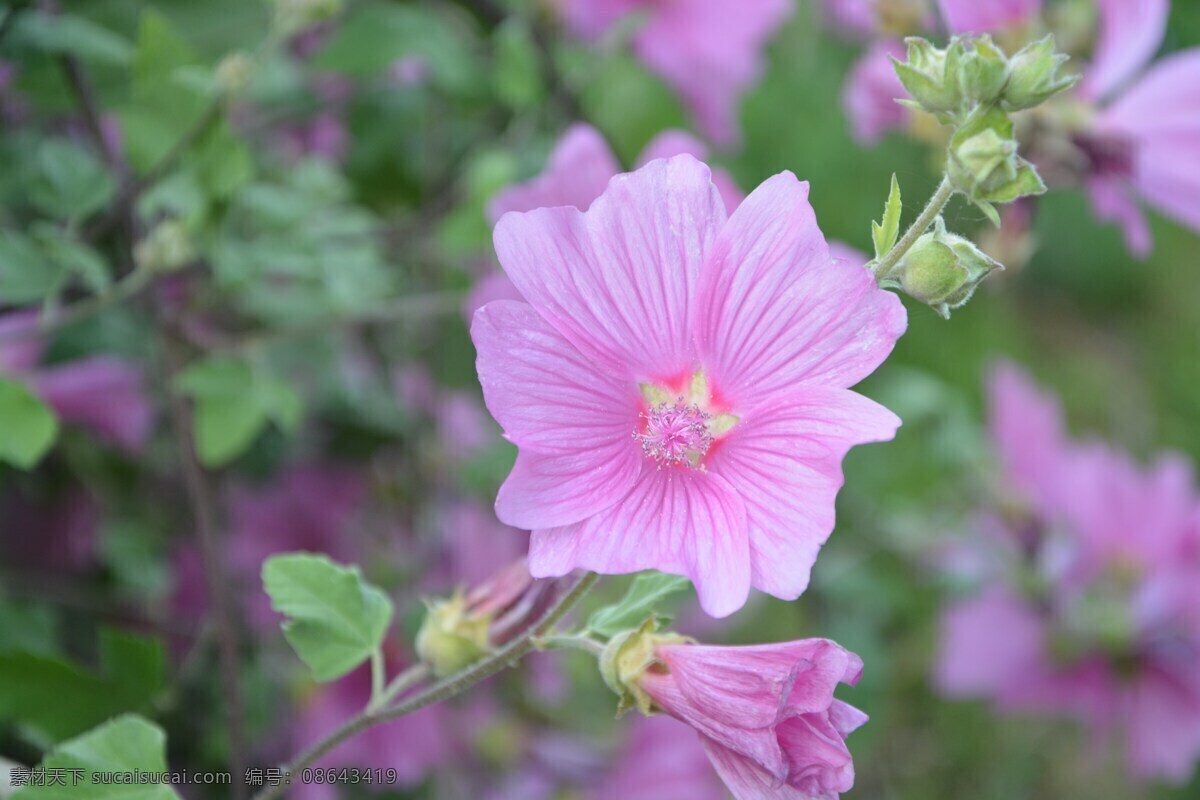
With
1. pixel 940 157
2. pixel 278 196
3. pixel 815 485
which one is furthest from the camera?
pixel 940 157

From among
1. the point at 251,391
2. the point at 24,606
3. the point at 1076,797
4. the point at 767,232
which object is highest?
the point at 767,232

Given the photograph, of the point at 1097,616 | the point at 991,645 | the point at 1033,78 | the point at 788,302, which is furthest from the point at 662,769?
the point at 1033,78

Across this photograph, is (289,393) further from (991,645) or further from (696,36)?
(991,645)

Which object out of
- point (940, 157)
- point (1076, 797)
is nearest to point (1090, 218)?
point (1076, 797)

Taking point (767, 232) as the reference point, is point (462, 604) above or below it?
below

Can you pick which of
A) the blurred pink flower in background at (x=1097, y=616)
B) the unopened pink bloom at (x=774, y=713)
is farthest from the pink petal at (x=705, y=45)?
the unopened pink bloom at (x=774, y=713)

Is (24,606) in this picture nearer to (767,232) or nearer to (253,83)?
(253,83)
